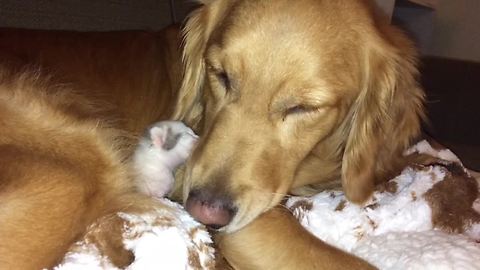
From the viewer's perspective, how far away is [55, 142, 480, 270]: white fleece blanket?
144 centimetres

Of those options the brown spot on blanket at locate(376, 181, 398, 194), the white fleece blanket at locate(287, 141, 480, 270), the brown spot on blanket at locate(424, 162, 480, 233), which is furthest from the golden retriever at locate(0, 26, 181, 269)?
the brown spot on blanket at locate(424, 162, 480, 233)

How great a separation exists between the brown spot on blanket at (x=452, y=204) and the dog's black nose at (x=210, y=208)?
0.65 m

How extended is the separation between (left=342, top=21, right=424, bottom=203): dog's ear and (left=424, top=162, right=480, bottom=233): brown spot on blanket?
0.56 ft

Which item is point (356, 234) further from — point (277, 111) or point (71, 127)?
point (71, 127)

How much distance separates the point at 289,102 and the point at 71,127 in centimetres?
56

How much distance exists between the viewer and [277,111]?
169 centimetres

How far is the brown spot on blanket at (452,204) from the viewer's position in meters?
1.88

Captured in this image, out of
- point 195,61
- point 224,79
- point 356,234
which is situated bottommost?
point 356,234

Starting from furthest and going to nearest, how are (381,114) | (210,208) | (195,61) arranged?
1. (195,61)
2. (381,114)
3. (210,208)

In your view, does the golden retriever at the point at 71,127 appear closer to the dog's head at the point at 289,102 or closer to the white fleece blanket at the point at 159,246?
the white fleece blanket at the point at 159,246

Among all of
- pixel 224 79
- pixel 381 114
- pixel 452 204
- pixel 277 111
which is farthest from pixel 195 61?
pixel 452 204

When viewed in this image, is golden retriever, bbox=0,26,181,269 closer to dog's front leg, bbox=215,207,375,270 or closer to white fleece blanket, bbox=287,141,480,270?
dog's front leg, bbox=215,207,375,270

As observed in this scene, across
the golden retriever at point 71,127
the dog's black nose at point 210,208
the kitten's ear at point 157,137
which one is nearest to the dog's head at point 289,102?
the dog's black nose at point 210,208

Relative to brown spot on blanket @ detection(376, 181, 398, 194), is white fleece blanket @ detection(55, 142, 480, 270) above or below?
above
